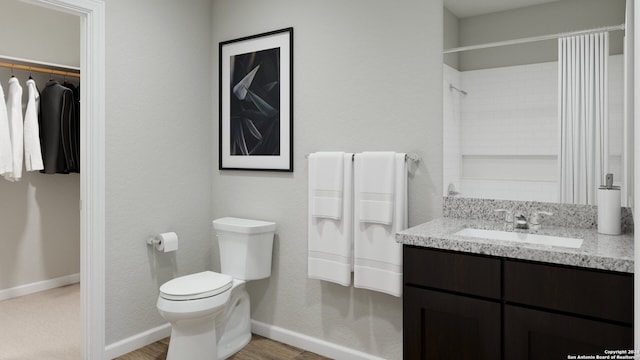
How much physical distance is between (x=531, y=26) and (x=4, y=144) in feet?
11.7

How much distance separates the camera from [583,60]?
6.38 ft

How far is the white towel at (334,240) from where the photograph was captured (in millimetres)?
2449

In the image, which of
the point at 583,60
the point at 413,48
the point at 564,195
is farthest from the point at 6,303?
the point at 583,60

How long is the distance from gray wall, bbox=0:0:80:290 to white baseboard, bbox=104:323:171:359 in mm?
1694

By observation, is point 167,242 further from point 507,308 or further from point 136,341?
point 507,308

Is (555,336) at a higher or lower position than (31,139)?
lower

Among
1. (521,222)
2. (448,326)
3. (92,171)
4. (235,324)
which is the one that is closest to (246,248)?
(235,324)

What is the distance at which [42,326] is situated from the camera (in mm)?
3092

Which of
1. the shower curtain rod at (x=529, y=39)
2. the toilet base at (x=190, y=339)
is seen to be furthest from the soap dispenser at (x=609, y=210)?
the toilet base at (x=190, y=339)

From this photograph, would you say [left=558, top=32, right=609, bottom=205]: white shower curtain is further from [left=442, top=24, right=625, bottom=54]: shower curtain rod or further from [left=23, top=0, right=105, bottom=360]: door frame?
[left=23, top=0, right=105, bottom=360]: door frame

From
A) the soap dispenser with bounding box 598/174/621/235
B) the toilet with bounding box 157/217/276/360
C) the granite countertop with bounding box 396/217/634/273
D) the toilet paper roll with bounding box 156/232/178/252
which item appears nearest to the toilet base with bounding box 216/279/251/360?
the toilet with bounding box 157/217/276/360

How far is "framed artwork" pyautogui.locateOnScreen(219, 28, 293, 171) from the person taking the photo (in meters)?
2.83

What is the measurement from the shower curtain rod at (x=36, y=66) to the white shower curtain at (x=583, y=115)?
3.71 m

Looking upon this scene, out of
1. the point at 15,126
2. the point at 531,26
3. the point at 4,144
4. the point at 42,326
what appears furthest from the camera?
the point at 15,126
